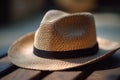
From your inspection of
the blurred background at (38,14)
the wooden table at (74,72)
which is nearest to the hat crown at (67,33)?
the wooden table at (74,72)

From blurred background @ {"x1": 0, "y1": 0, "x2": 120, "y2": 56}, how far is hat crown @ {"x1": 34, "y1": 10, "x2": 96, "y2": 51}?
118 cm

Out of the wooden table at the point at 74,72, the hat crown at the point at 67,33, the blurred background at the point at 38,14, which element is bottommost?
the blurred background at the point at 38,14

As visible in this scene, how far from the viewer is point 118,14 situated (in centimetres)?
355

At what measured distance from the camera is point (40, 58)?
1.15m

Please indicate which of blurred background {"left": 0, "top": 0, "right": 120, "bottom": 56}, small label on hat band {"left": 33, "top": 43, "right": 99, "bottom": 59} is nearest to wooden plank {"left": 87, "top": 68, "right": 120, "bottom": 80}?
small label on hat band {"left": 33, "top": 43, "right": 99, "bottom": 59}

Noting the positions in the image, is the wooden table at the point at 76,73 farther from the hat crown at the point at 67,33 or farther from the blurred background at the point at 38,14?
the blurred background at the point at 38,14

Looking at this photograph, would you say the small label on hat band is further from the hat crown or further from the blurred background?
the blurred background

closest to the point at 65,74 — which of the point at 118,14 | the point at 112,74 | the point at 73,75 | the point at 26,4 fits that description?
the point at 73,75

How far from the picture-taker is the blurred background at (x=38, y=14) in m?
2.72

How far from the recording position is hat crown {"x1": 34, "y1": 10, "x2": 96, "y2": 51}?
1.11 metres

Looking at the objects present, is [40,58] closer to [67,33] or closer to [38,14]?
[67,33]

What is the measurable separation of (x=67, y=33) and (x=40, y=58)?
6.0 inches

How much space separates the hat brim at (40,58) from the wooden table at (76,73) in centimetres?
2

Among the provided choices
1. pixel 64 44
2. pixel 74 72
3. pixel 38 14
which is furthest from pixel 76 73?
pixel 38 14
